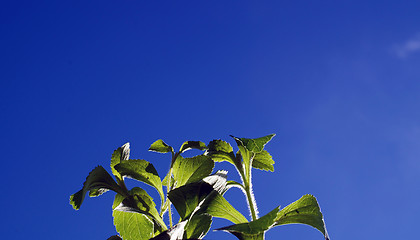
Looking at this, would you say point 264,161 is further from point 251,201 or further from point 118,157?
point 118,157

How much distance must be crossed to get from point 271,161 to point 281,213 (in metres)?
0.26

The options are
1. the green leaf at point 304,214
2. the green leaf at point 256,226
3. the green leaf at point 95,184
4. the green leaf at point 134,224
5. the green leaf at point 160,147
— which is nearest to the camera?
the green leaf at point 256,226

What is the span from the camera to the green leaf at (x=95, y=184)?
922mm

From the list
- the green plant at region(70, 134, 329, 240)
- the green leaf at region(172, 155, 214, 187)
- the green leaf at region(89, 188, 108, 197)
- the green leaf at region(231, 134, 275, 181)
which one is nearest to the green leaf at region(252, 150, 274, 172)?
the green plant at region(70, 134, 329, 240)

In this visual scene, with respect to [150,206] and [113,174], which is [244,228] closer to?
[150,206]

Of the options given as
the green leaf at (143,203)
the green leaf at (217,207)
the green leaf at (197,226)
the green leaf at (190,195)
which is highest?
the green leaf at (143,203)

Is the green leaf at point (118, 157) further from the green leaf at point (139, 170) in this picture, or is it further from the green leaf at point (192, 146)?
the green leaf at point (192, 146)

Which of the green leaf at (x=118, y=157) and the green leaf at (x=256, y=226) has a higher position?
the green leaf at (x=118, y=157)

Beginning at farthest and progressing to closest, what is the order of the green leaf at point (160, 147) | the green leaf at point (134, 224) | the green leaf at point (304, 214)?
the green leaf at point (160, 147) < the green leaf at point (134, 224) < the green leaf at point (304, 214)

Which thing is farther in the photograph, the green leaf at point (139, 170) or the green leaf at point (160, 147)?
the green leaf at point (160, 147)

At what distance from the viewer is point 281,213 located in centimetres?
90

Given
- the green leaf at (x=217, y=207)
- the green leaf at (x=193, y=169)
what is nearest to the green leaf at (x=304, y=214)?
the green leaf at (x=217, y=207)

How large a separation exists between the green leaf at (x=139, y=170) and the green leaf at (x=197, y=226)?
0.21 meters

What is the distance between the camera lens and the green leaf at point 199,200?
85 cm
